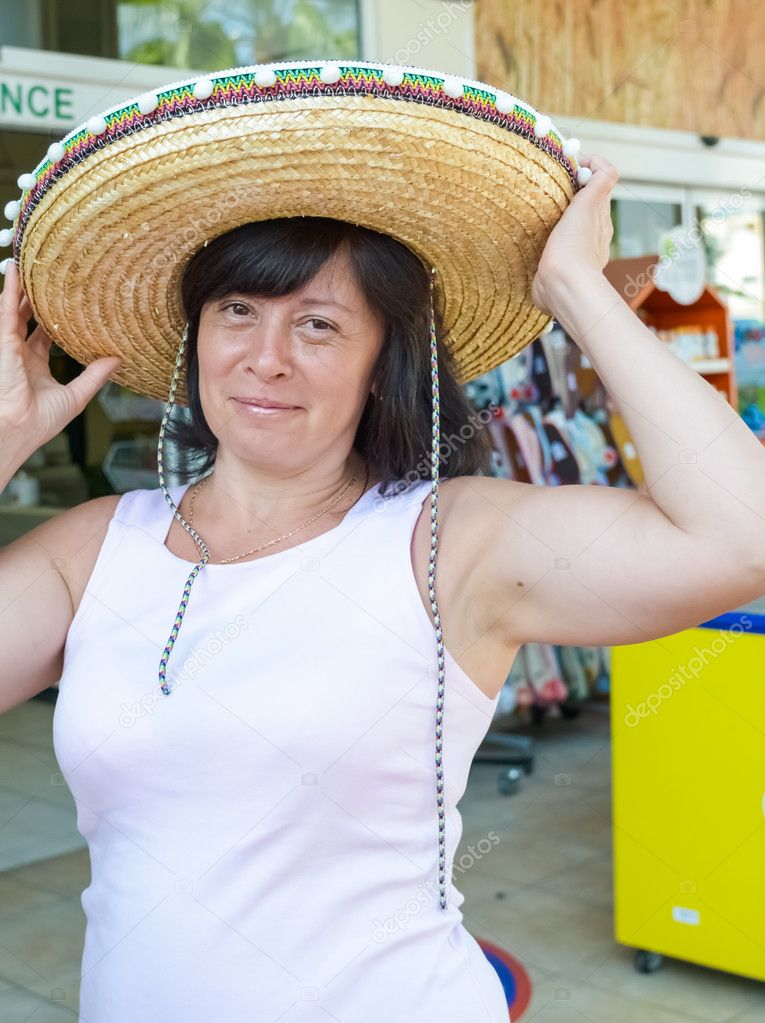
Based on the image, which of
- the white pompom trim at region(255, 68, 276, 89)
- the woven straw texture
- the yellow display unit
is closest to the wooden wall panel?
the yellow display unit

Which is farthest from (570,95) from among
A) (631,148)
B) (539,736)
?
(539,736)

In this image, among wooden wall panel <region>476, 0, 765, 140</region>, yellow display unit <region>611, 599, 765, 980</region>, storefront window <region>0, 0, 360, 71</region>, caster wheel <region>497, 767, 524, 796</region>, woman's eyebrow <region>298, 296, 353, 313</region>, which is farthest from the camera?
wooden wall panel <region>476, 0, 765, 140</region>

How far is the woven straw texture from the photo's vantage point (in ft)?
4.11

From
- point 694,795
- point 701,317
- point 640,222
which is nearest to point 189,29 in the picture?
point 701,317

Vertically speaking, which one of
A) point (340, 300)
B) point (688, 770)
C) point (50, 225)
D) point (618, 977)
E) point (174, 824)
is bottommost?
point (618, 977)

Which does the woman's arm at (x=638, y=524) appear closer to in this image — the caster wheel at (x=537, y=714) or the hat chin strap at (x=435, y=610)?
the hat chin strap at (x=435, y=610)

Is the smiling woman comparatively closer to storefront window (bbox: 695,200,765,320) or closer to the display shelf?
the display shelf

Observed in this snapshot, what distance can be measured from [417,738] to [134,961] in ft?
1.25

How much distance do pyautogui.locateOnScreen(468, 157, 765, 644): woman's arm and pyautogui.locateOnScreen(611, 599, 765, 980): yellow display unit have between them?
1713 mm

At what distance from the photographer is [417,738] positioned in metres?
1.25

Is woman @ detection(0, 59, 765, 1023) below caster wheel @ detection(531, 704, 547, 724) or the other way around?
the other way around

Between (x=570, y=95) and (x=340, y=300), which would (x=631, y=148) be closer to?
(x=570, y=95)

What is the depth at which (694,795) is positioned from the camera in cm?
296

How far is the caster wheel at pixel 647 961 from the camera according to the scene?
311 cm
